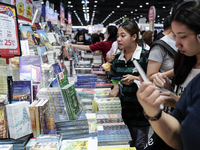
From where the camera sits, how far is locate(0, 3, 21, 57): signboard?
5.15 ft

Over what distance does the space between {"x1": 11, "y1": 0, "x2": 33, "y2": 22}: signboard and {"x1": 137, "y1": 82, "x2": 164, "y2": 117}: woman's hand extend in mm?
2579

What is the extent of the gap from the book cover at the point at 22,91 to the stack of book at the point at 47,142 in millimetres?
422

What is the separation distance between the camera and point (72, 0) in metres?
19.5

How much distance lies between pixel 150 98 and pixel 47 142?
3.16 ft

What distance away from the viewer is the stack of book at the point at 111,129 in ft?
4.79

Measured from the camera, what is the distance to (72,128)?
4.90ft

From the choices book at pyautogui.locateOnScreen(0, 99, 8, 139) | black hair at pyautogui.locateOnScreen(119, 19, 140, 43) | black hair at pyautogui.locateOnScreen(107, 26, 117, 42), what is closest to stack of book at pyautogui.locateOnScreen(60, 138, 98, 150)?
book at pyautogui.locateOnScreen(0, 99, 8, 139)

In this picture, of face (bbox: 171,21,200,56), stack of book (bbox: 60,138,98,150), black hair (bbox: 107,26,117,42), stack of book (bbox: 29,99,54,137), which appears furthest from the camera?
black hair (bbox: 107,26,117,42)

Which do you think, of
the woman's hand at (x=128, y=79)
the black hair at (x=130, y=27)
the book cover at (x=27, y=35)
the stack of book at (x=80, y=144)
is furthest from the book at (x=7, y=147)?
the black hair at (x=130, y=27)

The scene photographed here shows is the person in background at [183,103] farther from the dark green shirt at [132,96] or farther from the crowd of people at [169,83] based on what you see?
the dark green shirt at [132,96]

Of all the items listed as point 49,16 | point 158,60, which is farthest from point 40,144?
point 49,16

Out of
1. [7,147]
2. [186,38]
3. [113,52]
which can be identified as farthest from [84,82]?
[186,38]

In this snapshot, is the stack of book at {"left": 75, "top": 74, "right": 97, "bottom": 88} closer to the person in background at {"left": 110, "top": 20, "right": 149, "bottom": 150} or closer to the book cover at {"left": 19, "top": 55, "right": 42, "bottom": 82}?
the person in background at {"left": 110, "top": 20, "right": 149, "bottom": 150}

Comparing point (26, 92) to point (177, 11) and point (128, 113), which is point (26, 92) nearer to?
point (128, 113)
